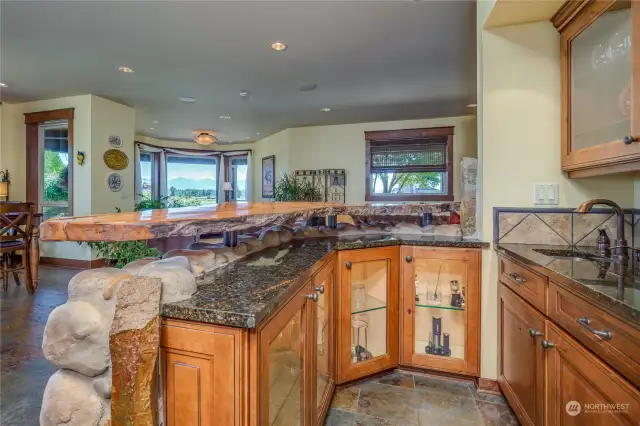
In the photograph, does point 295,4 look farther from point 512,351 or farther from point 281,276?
point 512,351

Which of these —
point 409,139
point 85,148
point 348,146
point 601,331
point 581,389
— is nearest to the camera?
point 601,331

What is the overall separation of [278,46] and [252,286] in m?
2.72

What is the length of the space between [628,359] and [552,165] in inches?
49.1

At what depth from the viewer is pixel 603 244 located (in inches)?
58.8

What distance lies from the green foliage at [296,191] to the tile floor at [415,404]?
13.8 feet

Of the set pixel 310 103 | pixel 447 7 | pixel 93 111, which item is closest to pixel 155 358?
pixel 447 7

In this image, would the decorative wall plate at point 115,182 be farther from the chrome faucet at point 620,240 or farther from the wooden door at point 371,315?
the chrome faucet at point 620,240

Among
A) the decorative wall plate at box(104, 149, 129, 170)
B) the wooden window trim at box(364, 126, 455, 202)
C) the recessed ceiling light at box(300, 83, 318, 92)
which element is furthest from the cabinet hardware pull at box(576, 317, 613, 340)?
the decorative wall plate at box(104, 149, 129, 170)

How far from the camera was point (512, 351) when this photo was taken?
1.54 m

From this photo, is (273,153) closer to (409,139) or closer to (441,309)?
(409,139)

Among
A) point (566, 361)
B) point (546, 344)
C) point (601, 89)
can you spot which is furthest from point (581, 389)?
point (601, 89)

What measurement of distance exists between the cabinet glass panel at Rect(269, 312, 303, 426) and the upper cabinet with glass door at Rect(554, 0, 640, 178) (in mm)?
1410

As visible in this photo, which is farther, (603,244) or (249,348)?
(603,244)

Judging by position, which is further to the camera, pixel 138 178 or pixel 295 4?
pixel 138 178
